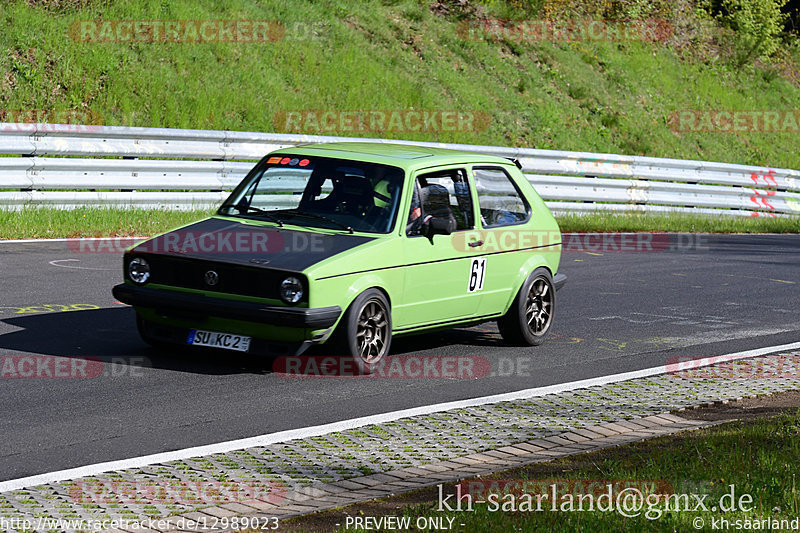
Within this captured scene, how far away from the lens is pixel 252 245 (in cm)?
880

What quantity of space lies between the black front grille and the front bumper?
77mm

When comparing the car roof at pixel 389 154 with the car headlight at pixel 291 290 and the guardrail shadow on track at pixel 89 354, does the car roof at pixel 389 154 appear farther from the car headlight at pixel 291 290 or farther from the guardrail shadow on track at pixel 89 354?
the guardrail shadow on track at pixel 89 354

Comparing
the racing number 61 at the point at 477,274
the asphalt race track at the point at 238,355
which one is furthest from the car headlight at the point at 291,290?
the racing number 61 at the point at 477,274

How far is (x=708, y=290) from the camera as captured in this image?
48.0 feet

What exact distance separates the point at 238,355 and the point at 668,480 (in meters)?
4.24

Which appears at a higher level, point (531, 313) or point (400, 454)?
point (531, 313)

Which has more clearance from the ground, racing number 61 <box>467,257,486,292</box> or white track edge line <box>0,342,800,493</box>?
racing number 61 <box>467,257,486,292</box>

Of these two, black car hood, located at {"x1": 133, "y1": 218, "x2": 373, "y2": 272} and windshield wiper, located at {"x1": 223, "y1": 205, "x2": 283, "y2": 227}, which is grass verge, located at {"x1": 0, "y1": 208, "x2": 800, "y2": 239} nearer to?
windshield wiper, located at {"x1": 223, "y1": 205, "x2": 283, "y2": 227}

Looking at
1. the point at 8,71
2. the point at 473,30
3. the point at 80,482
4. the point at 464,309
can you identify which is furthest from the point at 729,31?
the point at 80,482

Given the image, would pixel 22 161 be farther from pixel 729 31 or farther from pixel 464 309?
pixel 729 31

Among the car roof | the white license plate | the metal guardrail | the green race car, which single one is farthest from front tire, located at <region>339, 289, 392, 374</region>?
the metal guardrail

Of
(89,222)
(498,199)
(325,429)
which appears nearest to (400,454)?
(325,429)

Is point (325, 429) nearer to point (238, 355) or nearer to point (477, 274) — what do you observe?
point (238, 355)

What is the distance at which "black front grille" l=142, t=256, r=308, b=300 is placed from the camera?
8375 millimetres
